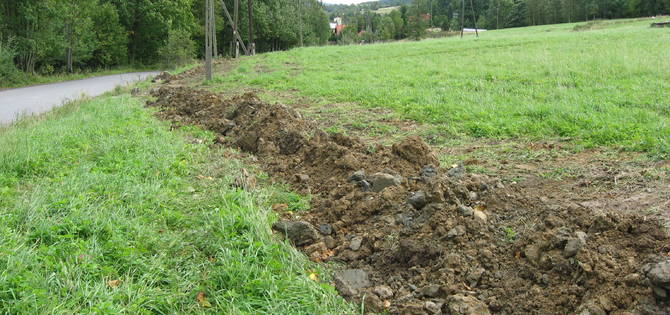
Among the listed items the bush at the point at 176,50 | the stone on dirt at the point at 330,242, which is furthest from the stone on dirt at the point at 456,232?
the bush at the point at 176,50

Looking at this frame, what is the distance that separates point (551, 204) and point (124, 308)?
3.59 metres

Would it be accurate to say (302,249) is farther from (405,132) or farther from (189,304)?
(405,132)

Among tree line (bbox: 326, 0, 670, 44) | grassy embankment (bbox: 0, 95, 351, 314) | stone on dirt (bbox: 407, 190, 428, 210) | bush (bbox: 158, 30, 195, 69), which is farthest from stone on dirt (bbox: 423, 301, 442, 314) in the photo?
tree line (bbox: 326, 0, 670, 44)

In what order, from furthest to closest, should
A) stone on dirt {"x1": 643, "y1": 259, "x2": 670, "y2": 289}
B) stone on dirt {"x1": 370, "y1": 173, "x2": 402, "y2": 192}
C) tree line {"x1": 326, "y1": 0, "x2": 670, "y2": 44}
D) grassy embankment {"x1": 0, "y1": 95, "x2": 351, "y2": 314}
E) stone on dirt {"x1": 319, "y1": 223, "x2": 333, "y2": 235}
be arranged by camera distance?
tree line {"x1": 326, "y1": 0, "x2": 670, "y2": 44} → stone on dirt {"x1": 370, "y1": 173, "x2": 402, "y2": 192} → stone on dirt {"x1": 319, "y1": 223, "x2": 333, "y2": 235} → grassy embankment {"x1": 0, "y1": 95, "x2": 351, "y2": 314} → stone on dirt {"x1": 643, "y1": 259, "x2": 670, "y2": 289}

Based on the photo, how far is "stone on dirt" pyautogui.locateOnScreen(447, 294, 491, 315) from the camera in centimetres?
326

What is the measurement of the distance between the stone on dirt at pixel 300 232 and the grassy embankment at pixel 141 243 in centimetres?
23

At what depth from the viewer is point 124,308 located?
3.17 m

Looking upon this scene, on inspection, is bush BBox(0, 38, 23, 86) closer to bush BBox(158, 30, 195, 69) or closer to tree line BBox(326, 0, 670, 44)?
bush BBox(158, 30, 195, 69)

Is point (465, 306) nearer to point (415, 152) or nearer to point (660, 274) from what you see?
point (660, 274)

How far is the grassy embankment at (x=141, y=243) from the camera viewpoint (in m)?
3.37

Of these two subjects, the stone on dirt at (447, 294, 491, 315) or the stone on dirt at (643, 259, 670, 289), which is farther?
the stone on dirt at (447, 294, 491, 315)

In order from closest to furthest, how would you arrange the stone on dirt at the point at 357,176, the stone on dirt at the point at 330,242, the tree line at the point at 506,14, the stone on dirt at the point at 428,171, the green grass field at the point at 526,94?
the stone on dirt at the point at 330,242
the stone on dirt at the point at 428,171
the stone on dirt at the point at 357,176
the green grass field at the point at 526,94
the tree line at the point at 506,14

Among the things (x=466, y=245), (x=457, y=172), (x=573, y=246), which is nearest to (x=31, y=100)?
(x=457, y=172)

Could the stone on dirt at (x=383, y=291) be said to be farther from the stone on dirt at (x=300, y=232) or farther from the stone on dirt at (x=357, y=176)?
the stone on dirt at (x=357, y=176)
